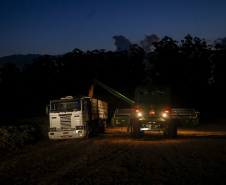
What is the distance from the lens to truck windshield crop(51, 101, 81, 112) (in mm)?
21250

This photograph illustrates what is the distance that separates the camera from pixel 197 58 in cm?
6081

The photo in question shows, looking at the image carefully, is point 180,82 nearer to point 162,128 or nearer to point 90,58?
point 90,58

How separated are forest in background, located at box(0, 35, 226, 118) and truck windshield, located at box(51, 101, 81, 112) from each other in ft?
109

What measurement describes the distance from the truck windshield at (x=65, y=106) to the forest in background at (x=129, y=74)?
109 ft

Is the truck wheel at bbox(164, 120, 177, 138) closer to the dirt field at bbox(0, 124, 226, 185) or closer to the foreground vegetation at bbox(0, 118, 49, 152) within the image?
the dirt field at bbox(0, 124, 226, 185)

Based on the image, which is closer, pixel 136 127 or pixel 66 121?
pixel 136 127

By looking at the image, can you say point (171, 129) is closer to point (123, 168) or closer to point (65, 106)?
point (65, 106)

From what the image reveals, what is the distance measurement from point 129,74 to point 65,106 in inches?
1626

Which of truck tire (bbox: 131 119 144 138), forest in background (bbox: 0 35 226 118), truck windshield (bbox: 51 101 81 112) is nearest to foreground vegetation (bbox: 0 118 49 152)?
truck windshield (bbox: 51 101 81 112)

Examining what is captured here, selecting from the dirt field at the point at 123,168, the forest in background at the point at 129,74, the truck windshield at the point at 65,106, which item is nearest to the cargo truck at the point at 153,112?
the truck windshield at the point at 65,106

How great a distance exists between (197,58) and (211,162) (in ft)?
171

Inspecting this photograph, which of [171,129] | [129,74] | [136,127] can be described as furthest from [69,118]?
[129,74]

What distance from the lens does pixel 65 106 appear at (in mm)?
21375

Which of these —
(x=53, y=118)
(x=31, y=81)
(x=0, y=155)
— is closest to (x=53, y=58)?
(x=31, y=81)
